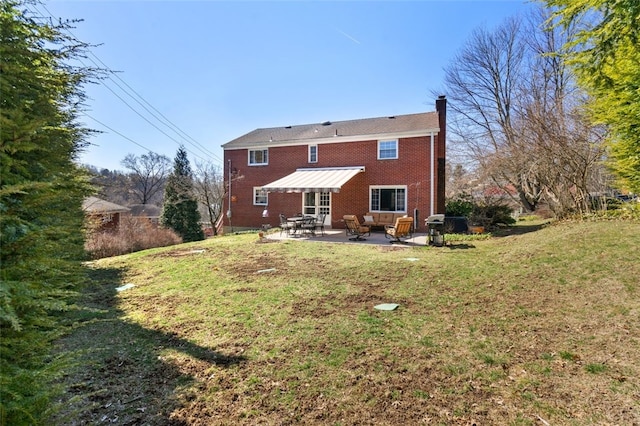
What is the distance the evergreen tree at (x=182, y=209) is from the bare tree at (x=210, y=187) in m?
0.83

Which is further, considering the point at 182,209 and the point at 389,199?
the point at 182,209

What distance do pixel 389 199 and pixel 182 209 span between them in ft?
80.4

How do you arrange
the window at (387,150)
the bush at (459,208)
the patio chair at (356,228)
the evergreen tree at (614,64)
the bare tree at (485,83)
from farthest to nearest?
the bare tree at (485,83)
the window at (387,150)
the bush at (459,208)
the patio chair at (356,228)
the evergreen tree at (614,64)

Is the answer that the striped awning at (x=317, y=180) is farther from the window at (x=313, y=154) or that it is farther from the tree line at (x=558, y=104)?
the tree line at (x=558, y=104)

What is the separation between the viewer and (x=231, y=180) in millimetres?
30250

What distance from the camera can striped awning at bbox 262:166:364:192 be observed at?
70.7 ft

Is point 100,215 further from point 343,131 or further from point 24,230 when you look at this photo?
point 24,230

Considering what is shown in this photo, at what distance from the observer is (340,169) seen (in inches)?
999

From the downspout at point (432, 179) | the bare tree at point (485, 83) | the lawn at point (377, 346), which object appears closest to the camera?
the lawn at point (377, 346)

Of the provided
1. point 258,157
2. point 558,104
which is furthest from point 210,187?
point 558,104

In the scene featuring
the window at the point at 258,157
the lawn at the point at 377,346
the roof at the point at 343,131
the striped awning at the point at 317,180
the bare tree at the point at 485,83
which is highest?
the bare tree at the point at 485,83

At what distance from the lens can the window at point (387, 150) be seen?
23.8 metres

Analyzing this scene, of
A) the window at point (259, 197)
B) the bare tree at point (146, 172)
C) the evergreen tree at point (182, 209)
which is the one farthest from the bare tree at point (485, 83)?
the bare tree at point (146, 172)

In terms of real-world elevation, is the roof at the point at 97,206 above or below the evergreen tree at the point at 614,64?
below
